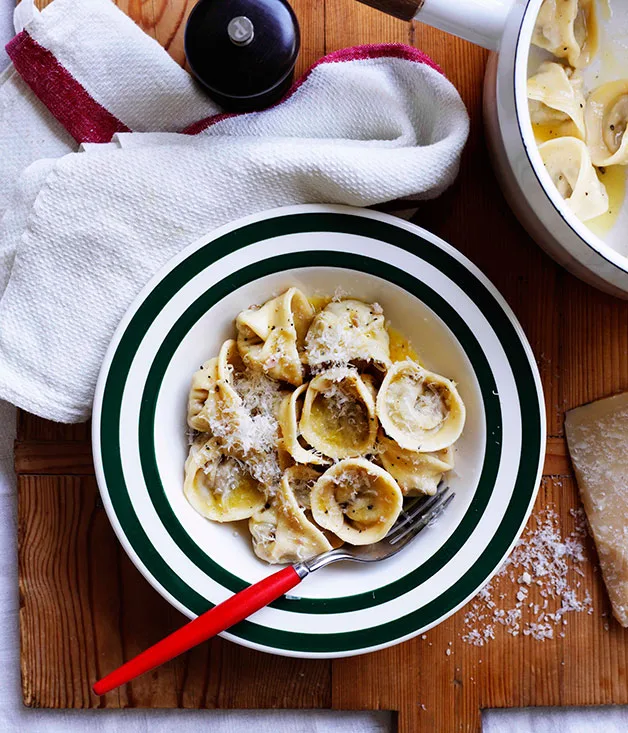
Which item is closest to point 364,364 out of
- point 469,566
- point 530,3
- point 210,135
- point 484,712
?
point 469,566

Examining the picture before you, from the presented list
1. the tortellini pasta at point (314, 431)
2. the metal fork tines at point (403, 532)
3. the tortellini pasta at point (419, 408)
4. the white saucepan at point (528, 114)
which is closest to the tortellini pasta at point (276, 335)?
the tortellini pasta at point (314, 431)

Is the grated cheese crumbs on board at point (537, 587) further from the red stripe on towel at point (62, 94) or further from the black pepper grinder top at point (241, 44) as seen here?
the red stripe on towel at point (62, 94)

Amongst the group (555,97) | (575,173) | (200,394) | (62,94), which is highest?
(62,94)

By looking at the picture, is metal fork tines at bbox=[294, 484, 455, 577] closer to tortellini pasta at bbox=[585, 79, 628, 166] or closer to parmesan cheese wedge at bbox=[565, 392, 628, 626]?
parmesan cheese wedge at bbox=[565, 392, 628, 626]

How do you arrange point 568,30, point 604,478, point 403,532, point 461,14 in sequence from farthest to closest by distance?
point 604,478 < point 403,532 < point 568,30 < point 461,14

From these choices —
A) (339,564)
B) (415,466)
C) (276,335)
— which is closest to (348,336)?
(276,335)

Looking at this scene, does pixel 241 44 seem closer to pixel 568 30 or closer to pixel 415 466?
pixel 568 30
